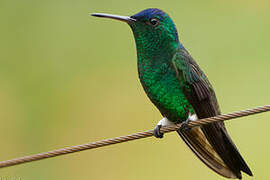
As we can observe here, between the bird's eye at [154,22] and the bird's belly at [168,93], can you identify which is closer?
the bird's belly at [168,93]

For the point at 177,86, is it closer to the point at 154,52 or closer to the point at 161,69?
the point at 161,69

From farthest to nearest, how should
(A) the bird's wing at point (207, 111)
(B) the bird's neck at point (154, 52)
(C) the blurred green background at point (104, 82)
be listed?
(C) the blurred green background at point (104, 82) → (B) the bird's neck at point (154, 52) → (A) the bird's wing at point (207, 111)

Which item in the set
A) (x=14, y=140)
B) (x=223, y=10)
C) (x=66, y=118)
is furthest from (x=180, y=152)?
(x=223, y=10)

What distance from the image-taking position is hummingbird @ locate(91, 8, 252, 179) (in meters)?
3.39

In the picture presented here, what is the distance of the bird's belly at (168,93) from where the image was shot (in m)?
3.43

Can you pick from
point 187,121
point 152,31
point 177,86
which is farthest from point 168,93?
point 152,31

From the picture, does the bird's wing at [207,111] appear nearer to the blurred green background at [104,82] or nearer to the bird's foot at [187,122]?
the bird's foot at [187,122]

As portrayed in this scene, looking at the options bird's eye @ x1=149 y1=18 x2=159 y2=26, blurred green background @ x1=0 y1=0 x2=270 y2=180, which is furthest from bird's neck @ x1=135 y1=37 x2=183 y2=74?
blurred green background @ x1=0 y1=0 x2=270 y2=180

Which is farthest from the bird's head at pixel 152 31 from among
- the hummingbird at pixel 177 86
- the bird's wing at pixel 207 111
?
the bird's wing at pixel 207 111

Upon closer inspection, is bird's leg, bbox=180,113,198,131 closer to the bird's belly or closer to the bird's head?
→ the bird's belly

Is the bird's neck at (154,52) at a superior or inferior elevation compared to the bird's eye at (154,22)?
inferior

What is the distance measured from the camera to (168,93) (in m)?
3.43

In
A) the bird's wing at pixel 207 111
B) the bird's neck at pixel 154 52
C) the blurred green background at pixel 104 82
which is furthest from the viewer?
the blurred green background at pixel 104 82

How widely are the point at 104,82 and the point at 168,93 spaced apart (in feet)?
8.74
